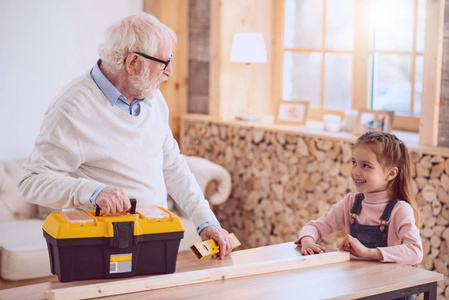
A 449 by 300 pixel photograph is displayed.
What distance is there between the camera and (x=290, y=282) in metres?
1.88

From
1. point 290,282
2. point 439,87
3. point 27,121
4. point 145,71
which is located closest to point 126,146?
point 145,71

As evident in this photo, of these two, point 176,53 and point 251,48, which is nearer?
point 251,48

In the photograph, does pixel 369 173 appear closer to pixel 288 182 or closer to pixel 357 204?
pixel 357 204

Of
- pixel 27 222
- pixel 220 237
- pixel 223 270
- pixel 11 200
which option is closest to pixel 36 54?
pixel 11 200

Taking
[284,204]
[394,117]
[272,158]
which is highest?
[394,117]

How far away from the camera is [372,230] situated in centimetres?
221

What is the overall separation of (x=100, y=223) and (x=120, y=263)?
0.13m

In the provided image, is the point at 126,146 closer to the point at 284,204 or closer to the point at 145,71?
the point at 145,71

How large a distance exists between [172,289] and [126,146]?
58 centimetres

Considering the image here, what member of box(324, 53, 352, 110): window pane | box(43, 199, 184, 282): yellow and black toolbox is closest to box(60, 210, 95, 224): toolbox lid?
box(43, 199, 184, 282): yellow and black toolbox

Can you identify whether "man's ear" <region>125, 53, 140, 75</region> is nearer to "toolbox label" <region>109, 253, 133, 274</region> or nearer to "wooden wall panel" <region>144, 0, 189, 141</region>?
"toolbox label" <region>109, 253, 133, 274</region>

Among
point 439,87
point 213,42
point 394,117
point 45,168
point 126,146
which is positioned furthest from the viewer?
point 213,42

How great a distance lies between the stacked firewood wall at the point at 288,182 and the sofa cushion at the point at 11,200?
1.20m

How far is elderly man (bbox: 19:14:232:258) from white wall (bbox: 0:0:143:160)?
6.72 feet
